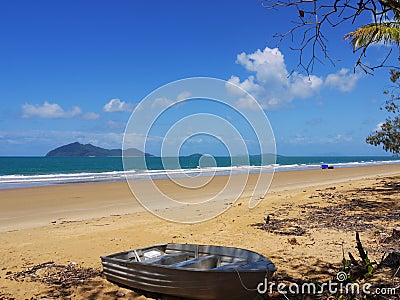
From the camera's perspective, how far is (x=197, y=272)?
A: 4621 millimetres

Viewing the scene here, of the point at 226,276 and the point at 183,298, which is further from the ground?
the point at 226,276

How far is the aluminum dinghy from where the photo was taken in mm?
4523

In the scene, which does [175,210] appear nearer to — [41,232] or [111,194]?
[41,232]

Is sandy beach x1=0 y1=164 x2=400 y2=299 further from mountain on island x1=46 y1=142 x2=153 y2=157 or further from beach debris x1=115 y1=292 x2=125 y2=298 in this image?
mountain on island x1=46 y1=142 x2=153 y2=157

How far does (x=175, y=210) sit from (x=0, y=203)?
8.41 m

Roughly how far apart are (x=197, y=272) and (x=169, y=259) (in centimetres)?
127

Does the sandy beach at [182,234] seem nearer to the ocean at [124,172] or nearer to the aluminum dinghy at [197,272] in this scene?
the aluminum dinghy at [197,272]

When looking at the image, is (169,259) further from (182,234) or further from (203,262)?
(182,234)

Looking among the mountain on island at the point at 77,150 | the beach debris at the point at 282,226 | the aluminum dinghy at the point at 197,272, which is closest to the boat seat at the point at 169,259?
the aluminum dinghy at the point at 197,272

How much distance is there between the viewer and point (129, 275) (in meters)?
5.43

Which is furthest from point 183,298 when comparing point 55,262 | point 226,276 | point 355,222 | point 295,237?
point 355,222

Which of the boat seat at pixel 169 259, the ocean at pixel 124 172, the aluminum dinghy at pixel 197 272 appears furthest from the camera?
the ocean at pixel 124 172

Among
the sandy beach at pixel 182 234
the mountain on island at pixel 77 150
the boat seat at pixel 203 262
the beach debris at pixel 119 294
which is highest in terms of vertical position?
the mountain on island at pixel 77 150

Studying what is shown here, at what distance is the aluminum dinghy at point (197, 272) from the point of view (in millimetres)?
4523
